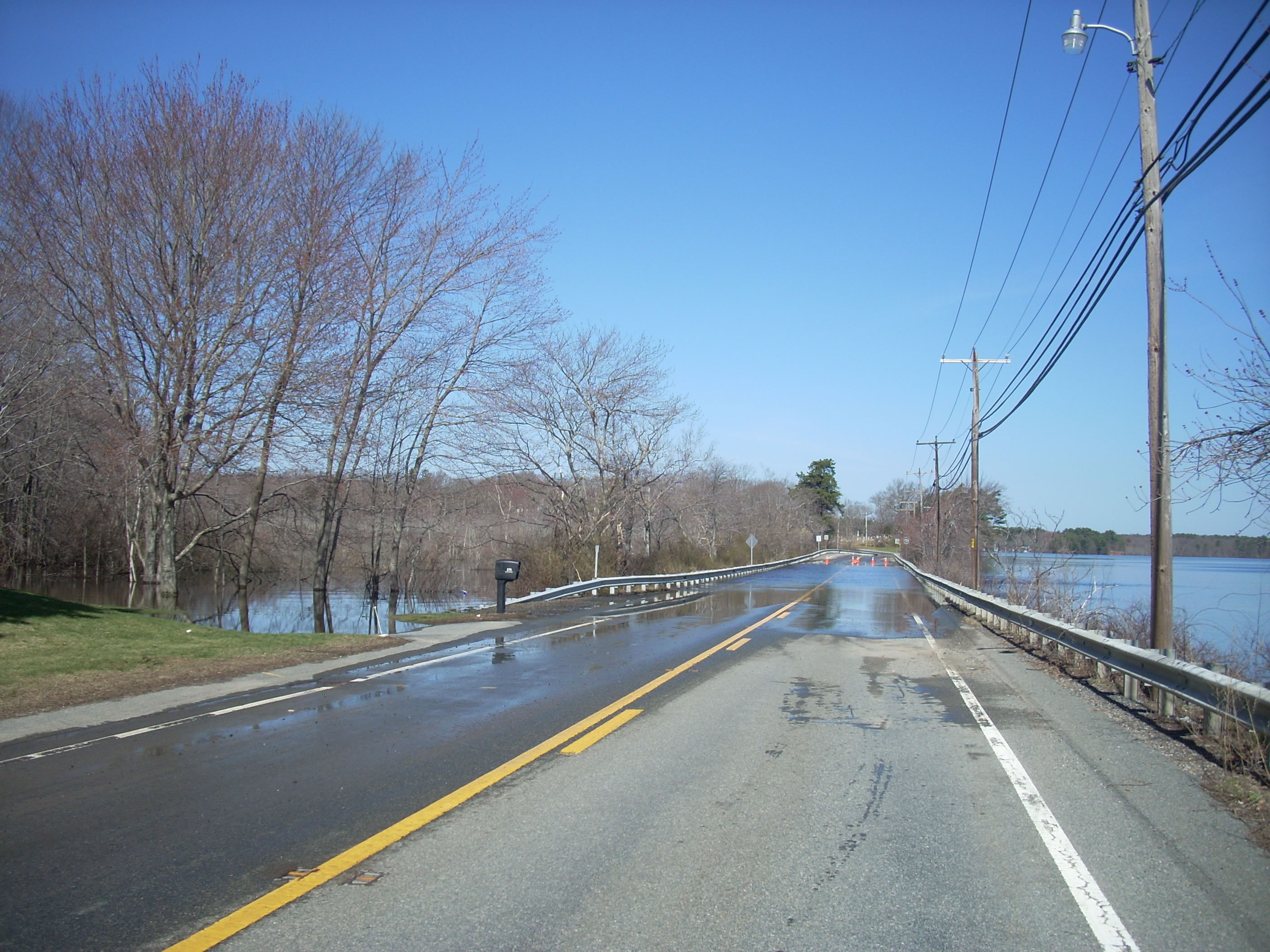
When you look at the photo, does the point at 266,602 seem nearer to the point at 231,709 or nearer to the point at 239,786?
the point at 231,709

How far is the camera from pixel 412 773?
640 cm

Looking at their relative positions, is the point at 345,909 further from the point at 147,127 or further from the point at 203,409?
the point at 147,127

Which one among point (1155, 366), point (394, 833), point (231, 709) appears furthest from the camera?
point (1155, 366)

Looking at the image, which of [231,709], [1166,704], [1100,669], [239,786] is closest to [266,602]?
[231,709]

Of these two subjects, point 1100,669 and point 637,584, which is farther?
point 637,584

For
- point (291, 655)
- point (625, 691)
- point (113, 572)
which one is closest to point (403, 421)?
point (113, 572)

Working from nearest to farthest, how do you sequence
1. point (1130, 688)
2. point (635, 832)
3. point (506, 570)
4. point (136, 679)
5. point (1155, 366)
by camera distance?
point (635, 832)
point (136, 679)
point (1130, 688)
point (1155, 366)
point (506, 570)

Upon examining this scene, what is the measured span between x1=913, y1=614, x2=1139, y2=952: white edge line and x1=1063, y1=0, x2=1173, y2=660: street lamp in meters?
4.08

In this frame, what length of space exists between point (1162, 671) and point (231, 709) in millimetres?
9124

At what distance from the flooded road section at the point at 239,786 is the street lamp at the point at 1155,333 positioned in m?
5.86

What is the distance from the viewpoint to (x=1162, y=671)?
342 inches

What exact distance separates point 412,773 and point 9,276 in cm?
1806

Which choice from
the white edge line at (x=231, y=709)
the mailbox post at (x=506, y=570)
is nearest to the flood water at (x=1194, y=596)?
the white edge line at (x=231, y=709)

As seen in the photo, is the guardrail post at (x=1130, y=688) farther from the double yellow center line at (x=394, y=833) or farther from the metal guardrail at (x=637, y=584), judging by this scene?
the metal guardrail at (x=637, y=584)
